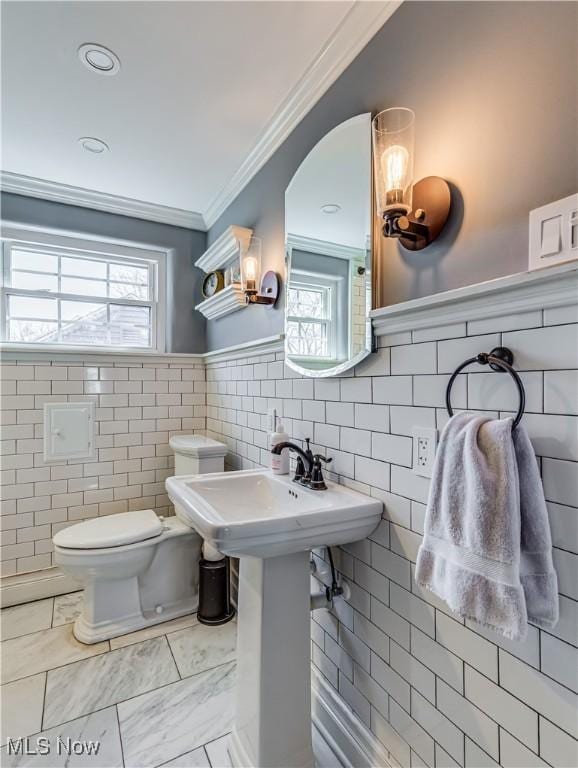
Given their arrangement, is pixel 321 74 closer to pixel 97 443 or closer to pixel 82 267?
pixel 82 267

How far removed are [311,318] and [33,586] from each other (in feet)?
7.51

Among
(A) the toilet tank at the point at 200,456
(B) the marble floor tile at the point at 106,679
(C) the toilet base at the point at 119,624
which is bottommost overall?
(B) the marble floor tile at the point at 106,679

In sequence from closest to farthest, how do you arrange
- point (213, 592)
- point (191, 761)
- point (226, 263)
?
point (191, 761)
point (213, 592)
point (226, 263)

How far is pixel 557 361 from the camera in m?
0.77

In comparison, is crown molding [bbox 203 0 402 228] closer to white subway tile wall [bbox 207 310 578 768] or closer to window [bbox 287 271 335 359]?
window [bbox 287 271 335 359]

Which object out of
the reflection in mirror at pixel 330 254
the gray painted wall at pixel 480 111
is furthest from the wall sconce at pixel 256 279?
the gray painted wall at pixel 480 111

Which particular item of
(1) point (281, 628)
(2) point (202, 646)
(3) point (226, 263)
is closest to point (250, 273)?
(3) point (226, 263)

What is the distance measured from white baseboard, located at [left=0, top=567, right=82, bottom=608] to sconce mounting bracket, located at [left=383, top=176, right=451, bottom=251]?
2464 mm

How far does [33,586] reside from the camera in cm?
232

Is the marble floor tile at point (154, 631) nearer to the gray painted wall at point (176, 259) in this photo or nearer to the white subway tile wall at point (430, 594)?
the white subway tile wall at point (430, 594)

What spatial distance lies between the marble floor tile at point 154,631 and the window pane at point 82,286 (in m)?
2.06

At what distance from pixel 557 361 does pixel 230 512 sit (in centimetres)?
110

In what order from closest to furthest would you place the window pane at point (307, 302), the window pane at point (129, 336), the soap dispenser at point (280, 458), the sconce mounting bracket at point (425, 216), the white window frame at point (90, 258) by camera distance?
1. the sconce mounting bracket at point (425, 216)
2. the window pane at point (307, 302)
3. the soap dispenser at point (280, 458)
4. the white window frame at point (90, 258)
5. the window pane at point (129, 336)

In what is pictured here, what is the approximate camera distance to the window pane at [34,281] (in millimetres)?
2461
